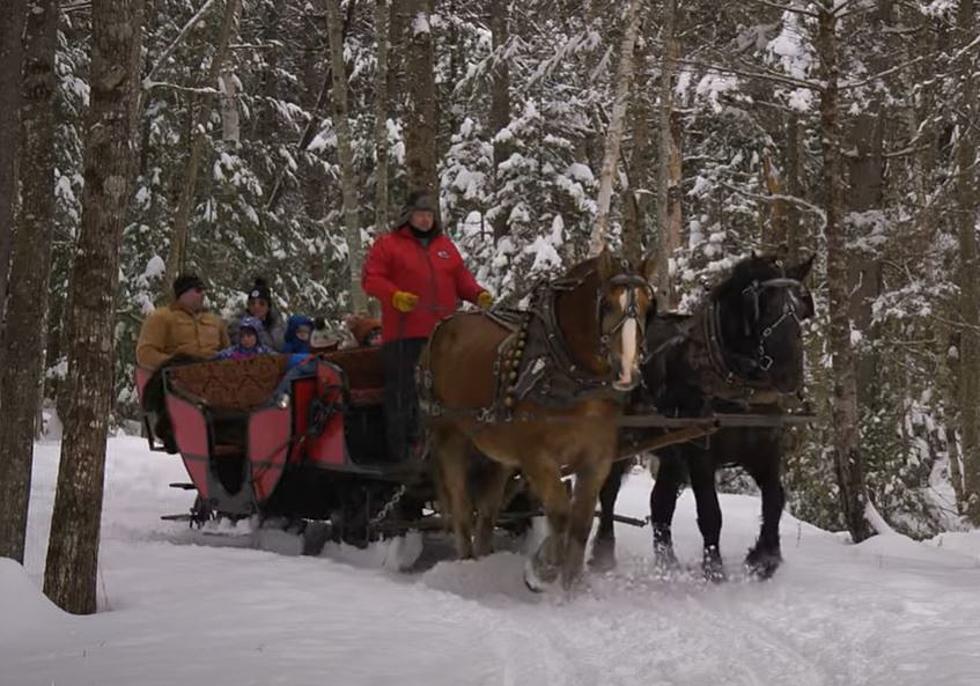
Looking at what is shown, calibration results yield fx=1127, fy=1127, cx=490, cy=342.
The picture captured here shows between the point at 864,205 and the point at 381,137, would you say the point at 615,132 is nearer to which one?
the point at 381,137

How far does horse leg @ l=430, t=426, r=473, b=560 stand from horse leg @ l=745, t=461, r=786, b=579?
6.13 feet

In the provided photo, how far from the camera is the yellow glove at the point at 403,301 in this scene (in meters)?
7.43

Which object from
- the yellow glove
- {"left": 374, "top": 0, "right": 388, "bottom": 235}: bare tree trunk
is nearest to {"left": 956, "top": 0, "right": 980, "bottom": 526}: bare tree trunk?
{"left": 374, "top": 0, "right": 388, "bottom": 235}: bare tree trunk

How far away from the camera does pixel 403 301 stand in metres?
7.43

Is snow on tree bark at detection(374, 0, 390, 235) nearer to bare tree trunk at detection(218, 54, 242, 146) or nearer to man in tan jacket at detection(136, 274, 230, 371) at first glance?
man in tan jacket at detection(136, 274, 230, 371)

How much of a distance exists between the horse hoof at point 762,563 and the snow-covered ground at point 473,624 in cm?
9

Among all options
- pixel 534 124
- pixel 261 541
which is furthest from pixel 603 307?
pixel 534 124

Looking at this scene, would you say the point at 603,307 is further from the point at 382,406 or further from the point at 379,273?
the point at 382,406

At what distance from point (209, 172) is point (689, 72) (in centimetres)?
993

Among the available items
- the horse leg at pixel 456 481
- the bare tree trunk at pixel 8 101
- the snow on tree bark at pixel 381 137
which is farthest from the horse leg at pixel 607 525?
the snow on tree bark at pixel 381 137

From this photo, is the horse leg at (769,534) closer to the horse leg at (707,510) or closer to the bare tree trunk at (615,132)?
the horse leg at (707,510)

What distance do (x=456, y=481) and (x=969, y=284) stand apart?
919cm

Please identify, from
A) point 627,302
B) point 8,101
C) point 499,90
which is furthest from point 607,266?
point 499,90

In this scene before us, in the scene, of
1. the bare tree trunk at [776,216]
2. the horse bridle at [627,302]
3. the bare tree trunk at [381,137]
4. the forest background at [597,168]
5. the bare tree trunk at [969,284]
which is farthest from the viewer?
the bare tree trunk at [776,216]
